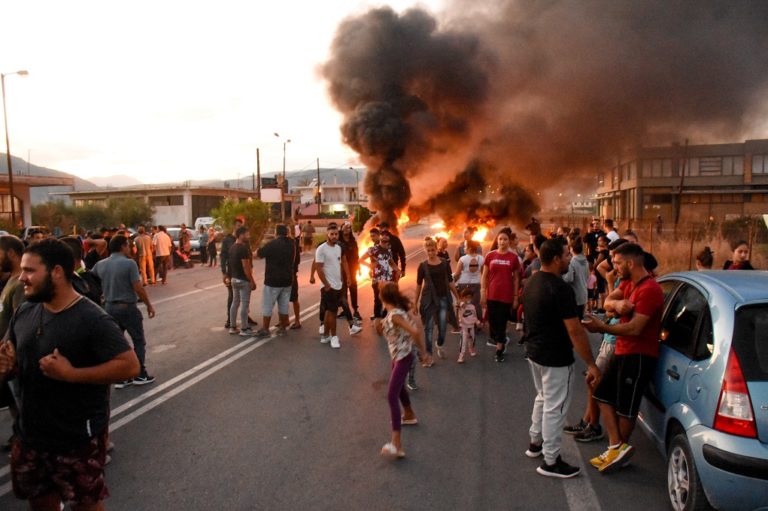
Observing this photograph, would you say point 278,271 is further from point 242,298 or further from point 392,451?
point 392,451

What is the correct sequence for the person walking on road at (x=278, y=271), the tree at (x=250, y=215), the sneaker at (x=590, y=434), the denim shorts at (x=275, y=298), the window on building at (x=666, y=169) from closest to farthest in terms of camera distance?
the sneaker at (x=590, y=434) → the person walking on road at (x=278, y=271) → the denim shorts at (x=275, y=298) → the tree at (x=250, y=215) → the window on building at (x=666, y=169)

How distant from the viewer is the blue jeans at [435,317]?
274 inches

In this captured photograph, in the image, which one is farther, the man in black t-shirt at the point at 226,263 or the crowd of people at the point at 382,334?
the man in black t-shirt at the point at 226,263

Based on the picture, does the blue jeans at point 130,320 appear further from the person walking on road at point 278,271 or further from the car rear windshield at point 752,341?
the car rear windshield at point 752,341

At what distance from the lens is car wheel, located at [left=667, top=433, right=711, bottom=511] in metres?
3.04

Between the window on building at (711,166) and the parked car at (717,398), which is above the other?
the window on building at (711,166)

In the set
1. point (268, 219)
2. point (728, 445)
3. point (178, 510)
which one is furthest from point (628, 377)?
point (268, 219)

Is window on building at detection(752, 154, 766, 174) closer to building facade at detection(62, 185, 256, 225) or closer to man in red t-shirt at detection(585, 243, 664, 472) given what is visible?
building facade at detection(62, 185, 256, 225)

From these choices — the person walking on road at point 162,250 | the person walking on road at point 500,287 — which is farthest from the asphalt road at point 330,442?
the person walking on road at point 162,250

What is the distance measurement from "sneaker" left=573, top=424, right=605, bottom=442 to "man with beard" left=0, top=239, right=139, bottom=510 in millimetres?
3523

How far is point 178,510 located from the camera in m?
3.46

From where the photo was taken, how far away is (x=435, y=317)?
7.16 metres

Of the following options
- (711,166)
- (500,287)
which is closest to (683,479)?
(500,287)

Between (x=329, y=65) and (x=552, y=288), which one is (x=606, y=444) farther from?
(x=329, y=65)
